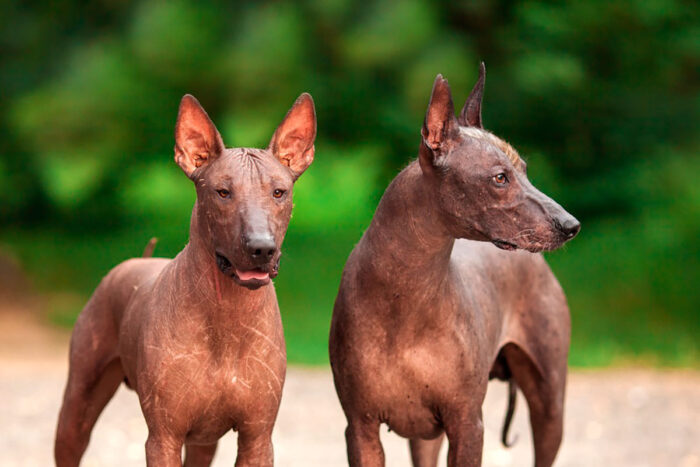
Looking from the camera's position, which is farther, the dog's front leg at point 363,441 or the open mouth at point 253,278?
the dog's front leg at point 363,441

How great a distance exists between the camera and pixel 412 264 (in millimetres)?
4648

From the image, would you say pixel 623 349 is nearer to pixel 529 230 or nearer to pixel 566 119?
pixel 566 119

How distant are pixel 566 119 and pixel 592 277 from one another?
2.03m

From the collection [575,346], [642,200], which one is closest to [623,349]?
[575,346]

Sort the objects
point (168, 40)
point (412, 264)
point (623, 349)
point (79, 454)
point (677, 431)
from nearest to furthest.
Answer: point (412, 264), point (79, 454), point (677, 431), point (623, 349), point (168, 40)

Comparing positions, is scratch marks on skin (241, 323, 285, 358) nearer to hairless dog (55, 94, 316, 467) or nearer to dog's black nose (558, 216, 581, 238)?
hairless dog (55, 94, 316, 467)

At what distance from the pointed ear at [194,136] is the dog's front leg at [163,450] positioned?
3.41 feet

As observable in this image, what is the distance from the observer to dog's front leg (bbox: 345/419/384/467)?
477 centimetres

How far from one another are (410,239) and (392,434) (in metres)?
5.31

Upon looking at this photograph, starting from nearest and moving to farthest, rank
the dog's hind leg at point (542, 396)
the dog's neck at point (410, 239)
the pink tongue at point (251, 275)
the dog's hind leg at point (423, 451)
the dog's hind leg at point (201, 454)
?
the pink tongue at point (251, 275)
the dog's neck at point (410, 239)
the dog's hind leg at point (201, 454)
the dog's hind leg at point (542, 396)
the dog's hind leg at point (423, 451)

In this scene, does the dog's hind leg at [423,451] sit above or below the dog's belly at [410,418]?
below

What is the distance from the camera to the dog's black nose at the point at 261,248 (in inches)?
152

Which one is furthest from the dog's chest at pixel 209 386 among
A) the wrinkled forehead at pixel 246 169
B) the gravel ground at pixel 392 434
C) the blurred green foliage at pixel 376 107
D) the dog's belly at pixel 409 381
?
the blurred green foliage at pixel 376 107

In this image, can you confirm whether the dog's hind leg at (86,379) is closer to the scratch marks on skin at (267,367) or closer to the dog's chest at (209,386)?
the dog's chest at (209,386)
